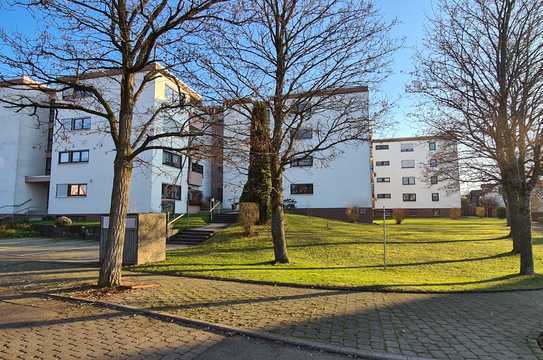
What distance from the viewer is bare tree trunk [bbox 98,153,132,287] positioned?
28.7ft

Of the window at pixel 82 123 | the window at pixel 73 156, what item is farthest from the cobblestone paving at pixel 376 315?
the window at pixel 82 123

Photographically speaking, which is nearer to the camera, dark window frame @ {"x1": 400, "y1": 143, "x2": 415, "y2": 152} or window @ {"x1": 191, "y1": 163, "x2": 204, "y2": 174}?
window @ {"x1": 191, "y1": 163, "x2": 204, "y2": 174}

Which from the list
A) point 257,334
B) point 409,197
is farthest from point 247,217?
point 409,197

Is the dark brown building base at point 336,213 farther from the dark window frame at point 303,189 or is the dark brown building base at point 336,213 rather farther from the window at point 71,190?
the window at point 71,190

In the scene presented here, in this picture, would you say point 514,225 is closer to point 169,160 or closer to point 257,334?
point 257,334

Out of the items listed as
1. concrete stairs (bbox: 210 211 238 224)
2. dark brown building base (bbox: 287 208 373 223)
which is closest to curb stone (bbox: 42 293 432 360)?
concrete stairs (bbox: 210 211 238 224)

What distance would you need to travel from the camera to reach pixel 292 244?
57.7 ft

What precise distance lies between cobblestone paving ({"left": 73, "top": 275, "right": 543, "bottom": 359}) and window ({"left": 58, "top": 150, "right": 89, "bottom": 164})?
93.9 ft

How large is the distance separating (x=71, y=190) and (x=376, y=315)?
33.2m

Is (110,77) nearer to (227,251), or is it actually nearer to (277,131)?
(277,131)

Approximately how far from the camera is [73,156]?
34.5m

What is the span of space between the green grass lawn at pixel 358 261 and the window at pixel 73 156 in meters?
19.9

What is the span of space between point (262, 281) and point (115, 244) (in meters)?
3.53

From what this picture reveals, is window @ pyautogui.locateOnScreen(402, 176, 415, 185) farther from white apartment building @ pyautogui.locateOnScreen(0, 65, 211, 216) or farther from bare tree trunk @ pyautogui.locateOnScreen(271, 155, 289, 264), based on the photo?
bare tree trunk @ pyautogui.locateOnScreen(271, 155, 289, 264)
